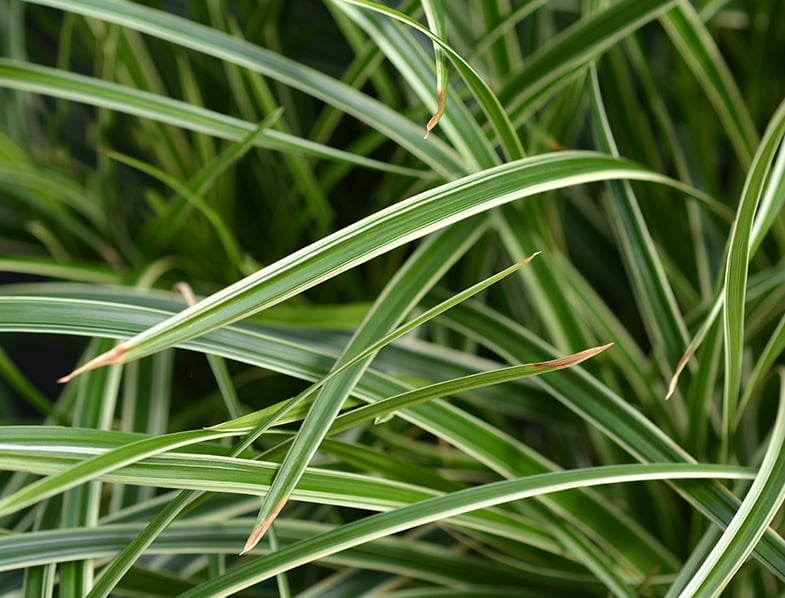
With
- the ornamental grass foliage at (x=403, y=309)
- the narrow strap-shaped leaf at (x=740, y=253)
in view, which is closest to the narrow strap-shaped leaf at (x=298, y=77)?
the ornamental grass foliage at (x=403, y=309)

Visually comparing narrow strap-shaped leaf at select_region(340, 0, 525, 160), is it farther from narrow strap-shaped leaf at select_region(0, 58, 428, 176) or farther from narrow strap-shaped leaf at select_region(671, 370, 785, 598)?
narrow strap-shaped leaf at select_region(671, 370, 785, 598)

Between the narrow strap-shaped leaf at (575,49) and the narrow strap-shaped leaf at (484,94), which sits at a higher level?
the narrow strap-shaped leaf at (575,49)

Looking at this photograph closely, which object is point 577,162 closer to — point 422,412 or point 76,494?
point 422,412

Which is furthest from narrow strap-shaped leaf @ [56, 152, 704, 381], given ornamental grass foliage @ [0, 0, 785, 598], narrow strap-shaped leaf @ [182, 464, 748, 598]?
narrow strap-shaped leaf @ [182, 464, 748, 598]

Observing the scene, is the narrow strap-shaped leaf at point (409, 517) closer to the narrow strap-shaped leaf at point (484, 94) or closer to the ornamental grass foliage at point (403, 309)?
the ornamental grass foliage at point (403, 309)

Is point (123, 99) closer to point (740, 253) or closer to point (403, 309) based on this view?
point (403, 309)

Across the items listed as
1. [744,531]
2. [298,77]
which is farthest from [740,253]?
[298,77]

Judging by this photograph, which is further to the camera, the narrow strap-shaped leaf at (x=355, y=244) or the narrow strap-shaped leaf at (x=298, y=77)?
the narrow strap-shaped leaf at (x=298, y=77)

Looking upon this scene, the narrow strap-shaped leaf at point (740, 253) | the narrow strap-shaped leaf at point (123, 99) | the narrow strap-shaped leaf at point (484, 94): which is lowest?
the narrow strap-shaped leaf at point (740, 253)

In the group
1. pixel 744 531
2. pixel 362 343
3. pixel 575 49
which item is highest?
pixel 575 49

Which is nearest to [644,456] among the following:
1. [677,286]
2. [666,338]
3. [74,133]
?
[666,338]
